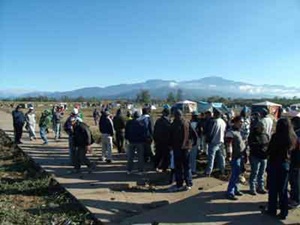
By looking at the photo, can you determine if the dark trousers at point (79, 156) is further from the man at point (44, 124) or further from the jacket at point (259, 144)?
the man at point (44, 124)

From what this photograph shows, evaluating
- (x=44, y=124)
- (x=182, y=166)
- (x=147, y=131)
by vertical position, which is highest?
(x=147, y=131)

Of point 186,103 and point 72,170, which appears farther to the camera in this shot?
point 186,103

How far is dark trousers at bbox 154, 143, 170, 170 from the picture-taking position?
10.8m

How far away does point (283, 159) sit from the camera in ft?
22.4

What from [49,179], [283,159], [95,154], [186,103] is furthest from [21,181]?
[186,103]

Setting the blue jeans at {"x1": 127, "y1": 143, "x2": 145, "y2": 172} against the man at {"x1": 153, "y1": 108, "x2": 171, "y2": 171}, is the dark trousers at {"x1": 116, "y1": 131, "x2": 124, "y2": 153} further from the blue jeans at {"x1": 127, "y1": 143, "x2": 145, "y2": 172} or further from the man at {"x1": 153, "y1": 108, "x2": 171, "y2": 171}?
the blue jeans at {"x1": 127, "y1": 143, "x2": 145, "y2": 172}

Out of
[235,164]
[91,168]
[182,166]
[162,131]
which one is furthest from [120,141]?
[235,164]

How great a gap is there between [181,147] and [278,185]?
2.45 meters

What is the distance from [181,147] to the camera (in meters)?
8.81

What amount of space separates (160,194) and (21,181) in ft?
13.6

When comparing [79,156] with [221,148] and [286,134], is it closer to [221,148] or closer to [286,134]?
[221,148]

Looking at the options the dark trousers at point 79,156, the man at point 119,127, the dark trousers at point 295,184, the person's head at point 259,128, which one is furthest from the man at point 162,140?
the dark trousers at point 295,184

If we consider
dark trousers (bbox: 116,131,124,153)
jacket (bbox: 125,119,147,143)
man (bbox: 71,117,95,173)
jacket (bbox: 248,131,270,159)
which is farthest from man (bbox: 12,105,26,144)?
jacket (bbox: 248,131,270,159)

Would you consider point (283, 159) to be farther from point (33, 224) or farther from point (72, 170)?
point (72, 170)
